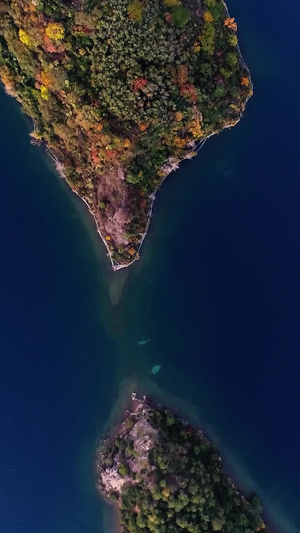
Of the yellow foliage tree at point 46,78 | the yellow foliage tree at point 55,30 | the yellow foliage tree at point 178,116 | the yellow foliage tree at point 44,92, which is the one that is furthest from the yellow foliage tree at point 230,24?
the yellow foliage tree at point 44,92

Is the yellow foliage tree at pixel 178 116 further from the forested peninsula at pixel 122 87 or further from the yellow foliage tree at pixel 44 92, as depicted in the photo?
the yellow foliage tree at pixel 44 92

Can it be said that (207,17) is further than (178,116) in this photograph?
Yes

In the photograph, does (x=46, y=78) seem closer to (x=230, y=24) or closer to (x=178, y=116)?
(x=178, y=116)

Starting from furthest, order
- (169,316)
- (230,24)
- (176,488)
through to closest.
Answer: (169,316) < (230,24) < (176,488)

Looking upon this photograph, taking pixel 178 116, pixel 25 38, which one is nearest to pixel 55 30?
pixel 25 38

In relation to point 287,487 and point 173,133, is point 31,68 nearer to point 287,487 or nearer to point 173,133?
point 173,133

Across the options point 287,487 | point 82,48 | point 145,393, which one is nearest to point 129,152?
point 82,48
